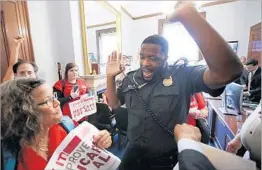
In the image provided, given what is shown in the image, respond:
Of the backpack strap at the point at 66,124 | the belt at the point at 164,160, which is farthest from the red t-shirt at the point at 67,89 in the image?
the belt at the point at 164,160

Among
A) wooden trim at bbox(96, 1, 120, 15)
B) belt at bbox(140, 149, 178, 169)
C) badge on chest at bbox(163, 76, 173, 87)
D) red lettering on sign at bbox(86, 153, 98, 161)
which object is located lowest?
belt at bbox(140, 149, 178, 169)

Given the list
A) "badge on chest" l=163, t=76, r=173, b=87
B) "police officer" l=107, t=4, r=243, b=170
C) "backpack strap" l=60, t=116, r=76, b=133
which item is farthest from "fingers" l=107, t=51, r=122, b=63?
"backpack strap" l=60, t=116, r=76, b=133

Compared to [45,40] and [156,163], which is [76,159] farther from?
[45,40]

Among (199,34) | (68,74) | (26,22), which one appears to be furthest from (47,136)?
(26,22)

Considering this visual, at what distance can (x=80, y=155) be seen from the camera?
684mm

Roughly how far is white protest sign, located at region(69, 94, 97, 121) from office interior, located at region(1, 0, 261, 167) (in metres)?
0.47

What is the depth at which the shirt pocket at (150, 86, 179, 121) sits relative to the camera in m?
0.92

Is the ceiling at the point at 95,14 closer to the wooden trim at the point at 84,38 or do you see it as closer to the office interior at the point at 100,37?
the office interior at the point at 100,37

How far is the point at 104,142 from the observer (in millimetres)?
733

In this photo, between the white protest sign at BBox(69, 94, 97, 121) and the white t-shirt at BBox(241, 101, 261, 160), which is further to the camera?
the white protest sign at BBox(69, 94, 97, 121)

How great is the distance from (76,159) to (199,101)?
4.78ft

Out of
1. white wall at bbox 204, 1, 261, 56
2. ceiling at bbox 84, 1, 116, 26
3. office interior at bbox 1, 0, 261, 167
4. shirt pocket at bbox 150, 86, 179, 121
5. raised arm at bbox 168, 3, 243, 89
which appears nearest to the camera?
raised arm at bbox 168, 3, 243, 89

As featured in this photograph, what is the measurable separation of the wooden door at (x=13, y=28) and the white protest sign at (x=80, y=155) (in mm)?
1646

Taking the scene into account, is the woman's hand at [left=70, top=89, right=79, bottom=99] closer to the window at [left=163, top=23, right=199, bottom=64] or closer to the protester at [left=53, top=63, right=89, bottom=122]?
the protester at [left=53, top=63, right=89, bottom=122]
